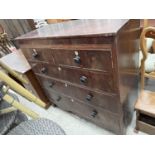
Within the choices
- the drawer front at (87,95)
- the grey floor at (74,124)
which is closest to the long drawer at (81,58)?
the drawer front at (87,95)

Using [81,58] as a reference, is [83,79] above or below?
below

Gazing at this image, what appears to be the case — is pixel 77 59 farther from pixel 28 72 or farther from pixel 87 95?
pixel 28 72

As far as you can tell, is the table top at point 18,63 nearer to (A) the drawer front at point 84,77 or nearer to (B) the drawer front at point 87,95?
(B) the drawer front at point 87,95

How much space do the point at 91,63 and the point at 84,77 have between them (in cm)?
17

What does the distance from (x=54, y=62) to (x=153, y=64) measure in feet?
2.96

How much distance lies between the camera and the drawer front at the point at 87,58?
770 millimetres

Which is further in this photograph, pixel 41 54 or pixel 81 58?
pixel 41 54

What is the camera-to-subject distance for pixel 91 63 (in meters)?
0.86

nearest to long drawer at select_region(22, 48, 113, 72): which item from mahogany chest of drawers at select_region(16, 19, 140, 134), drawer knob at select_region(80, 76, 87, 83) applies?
mahogany chest of drawers at select_region(16, 19, 140, 134)

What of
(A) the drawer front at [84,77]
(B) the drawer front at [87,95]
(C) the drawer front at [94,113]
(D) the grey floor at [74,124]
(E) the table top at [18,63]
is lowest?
(D) the grey floor at [74,124]

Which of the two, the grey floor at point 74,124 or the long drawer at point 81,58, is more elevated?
the long drawer at point 81,58

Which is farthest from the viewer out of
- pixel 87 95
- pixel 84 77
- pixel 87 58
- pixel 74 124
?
pixel 74 124

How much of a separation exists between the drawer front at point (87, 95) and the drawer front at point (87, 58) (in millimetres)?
256

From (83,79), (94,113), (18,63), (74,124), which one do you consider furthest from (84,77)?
(18,63)
